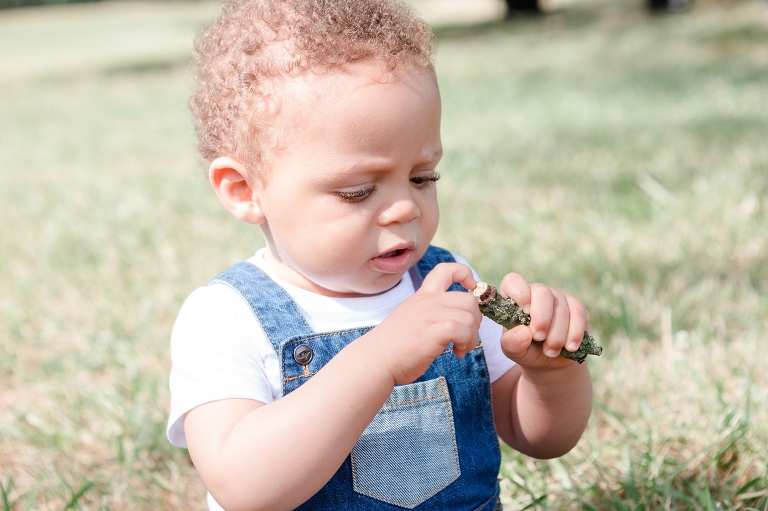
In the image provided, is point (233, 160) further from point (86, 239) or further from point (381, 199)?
point (86, 239)

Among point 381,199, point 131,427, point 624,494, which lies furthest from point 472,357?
point 131,427

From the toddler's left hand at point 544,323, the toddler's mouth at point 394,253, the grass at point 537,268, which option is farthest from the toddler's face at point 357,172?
the grass at point 537,268

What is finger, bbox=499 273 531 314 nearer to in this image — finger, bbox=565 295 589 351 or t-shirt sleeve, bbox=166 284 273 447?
finger, bbox=565 295 589 351

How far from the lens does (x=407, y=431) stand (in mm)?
1515

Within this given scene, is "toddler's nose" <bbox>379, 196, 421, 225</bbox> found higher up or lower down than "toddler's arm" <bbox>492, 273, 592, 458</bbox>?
higher up

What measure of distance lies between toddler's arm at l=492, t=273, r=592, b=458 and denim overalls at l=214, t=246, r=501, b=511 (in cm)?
9

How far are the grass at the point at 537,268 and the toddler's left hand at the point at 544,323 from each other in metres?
0.46

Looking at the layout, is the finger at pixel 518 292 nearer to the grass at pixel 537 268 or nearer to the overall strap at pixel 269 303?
the overall strap at pixel 269 303

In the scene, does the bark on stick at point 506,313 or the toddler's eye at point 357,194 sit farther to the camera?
the toddler's eye at point 357,194

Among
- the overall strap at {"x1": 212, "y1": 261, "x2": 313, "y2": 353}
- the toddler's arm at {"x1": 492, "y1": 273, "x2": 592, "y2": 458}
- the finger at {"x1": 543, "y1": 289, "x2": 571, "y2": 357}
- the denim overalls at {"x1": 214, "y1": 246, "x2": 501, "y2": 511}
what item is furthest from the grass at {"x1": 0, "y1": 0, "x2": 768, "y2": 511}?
the finger at {"x1": 543, "y1": 289, "x2": 571, "y2": 357}

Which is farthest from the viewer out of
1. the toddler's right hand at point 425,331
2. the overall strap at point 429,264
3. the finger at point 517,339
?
the overall strap at point 429,264

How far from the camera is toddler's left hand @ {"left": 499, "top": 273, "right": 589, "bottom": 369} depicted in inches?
54.8

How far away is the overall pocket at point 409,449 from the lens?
148cm

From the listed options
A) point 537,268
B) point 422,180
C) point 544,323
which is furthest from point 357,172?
point 537,268
